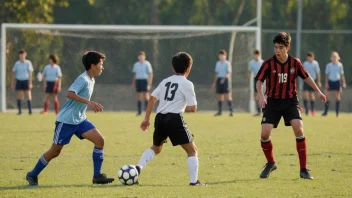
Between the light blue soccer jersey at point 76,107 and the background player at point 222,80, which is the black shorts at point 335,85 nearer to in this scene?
the background player at point 222,80

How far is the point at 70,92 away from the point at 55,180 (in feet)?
3.88

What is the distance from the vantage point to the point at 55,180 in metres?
9.41

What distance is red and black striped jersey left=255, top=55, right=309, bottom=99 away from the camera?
32.6 feet

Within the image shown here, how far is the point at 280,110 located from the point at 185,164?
1828mm

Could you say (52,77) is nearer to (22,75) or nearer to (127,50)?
(22,75)

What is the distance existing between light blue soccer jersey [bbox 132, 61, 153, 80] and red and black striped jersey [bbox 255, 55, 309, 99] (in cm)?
1484

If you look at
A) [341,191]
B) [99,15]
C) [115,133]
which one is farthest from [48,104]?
[341,191]

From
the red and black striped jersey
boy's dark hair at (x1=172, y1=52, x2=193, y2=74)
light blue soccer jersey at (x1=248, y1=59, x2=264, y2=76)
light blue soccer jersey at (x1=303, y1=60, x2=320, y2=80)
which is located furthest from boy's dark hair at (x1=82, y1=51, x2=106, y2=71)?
light blue soccer jersey at (x1=303, y1=60, x2=320, y2=80)

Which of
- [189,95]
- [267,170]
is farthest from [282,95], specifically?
[189,95]

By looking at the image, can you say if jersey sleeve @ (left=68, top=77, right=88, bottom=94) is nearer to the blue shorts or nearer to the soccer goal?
the blue shorts

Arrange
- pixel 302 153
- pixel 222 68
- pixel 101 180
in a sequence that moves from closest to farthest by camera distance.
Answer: pixel 101 180 → pixel 302 153 → pixel 222 68

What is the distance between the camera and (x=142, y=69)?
2480cm

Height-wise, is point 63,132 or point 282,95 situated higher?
point 282,95

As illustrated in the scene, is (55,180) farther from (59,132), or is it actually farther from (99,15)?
(99,15)
